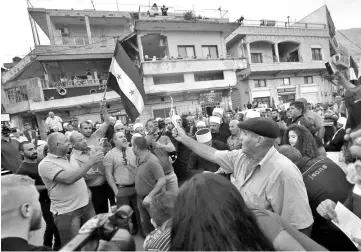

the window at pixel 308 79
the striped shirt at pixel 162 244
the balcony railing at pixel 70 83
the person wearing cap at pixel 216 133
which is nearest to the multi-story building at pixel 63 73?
the balcony railing at pixel 70 83

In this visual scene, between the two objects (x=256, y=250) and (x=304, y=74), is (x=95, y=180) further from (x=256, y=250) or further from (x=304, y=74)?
(x=304, y=74)

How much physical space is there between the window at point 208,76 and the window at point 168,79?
1790 millimetres

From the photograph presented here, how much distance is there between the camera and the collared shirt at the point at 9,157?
4.02 meters

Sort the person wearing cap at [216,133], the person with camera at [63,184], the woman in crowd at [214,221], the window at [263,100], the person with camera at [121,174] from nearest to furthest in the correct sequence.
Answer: the woman in crowd at [214,221]
the person with camera at [63,184]
the person with camera at [121,174]
the person wearing cap at [216,133]
the window at [263,100]

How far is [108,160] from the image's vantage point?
376 cm

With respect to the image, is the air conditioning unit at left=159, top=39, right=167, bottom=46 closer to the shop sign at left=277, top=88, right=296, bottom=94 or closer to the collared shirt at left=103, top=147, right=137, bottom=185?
the shop sign at left=277, top=88, right=296, bottom=94

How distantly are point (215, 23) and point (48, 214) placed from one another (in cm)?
2163

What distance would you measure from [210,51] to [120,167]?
20.6 m

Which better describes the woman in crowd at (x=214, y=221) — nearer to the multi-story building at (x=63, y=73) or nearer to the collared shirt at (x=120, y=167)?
the collared shirt at (x=120, y=167)

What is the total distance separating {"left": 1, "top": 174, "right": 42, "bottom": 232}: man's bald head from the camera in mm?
1202

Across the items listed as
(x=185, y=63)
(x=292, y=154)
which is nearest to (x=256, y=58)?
(x=185, y=63)

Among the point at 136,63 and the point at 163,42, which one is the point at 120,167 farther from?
the point at 163,42

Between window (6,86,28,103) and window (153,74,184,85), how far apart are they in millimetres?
11563

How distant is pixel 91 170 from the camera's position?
368cm
